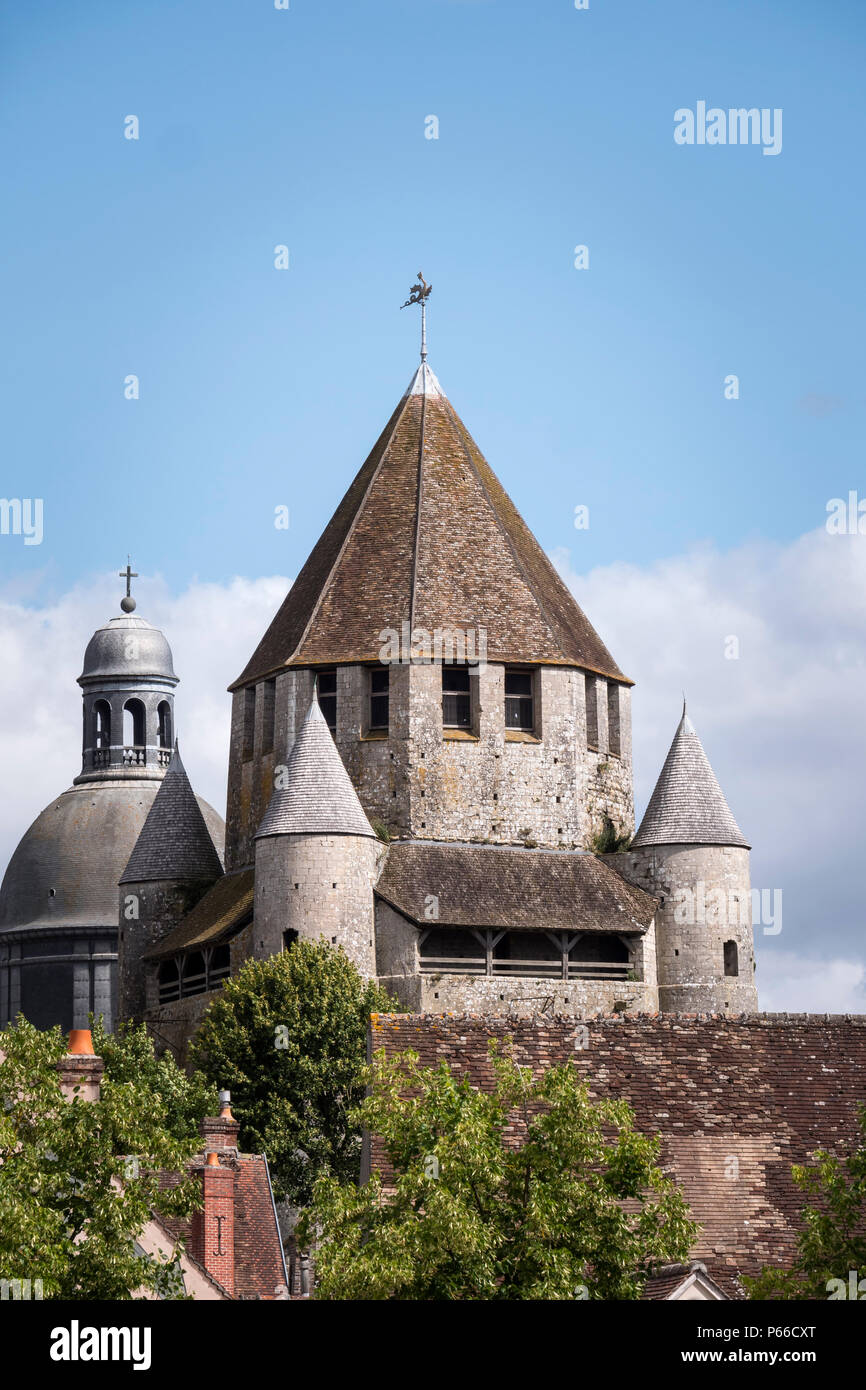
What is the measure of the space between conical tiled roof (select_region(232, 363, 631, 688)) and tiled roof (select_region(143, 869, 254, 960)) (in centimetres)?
624

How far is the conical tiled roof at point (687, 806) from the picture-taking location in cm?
7269

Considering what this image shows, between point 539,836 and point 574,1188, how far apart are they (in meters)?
43.9

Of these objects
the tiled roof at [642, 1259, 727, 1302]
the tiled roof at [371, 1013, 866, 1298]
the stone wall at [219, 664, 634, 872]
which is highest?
the stone wall at [219, 664, 634, 872]

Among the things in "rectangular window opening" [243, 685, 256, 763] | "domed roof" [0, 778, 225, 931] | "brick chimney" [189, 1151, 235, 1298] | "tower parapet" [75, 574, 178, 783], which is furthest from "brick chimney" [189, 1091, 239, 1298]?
"tower parapet" [75, 574, 178, 783]

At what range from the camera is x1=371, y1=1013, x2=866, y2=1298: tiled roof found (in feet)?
107

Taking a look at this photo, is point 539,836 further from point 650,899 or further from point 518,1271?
point 518,1271

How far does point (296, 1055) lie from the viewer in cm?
6191

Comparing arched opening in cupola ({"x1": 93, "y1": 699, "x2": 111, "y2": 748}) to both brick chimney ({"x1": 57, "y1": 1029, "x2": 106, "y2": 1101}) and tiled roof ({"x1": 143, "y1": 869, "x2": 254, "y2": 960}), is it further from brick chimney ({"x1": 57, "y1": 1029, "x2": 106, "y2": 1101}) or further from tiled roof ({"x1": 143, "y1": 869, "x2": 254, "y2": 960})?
brick chimney ({"x1": 57, "y1": 1029, "x2": 106, "y2": 1101})

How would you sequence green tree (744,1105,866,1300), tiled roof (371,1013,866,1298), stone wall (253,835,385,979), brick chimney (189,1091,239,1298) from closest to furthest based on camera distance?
green tree (744,1105,866,1300), tiled roof (371,1013,866,1298), brick chimney (189,1091,239,1298), stone wall (253,835,385,979)

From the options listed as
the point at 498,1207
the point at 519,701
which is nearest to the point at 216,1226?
the point at 498,1207

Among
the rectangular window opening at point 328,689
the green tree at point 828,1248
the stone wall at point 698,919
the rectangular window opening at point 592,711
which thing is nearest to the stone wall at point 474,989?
the stone wall at point 698,919
